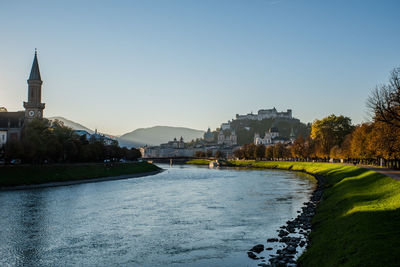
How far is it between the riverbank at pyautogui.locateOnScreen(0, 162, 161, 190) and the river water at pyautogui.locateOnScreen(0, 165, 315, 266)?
8.58 metres

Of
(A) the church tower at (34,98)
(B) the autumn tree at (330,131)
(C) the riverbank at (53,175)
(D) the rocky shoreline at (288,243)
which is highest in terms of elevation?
(A) the church tower at (34,98)

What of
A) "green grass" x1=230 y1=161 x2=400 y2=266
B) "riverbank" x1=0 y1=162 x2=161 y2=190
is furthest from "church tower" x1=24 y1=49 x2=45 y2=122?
"green grass" x1=230 y1=161 x2=400 y2=266

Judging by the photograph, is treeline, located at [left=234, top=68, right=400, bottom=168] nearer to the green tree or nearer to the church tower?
the green tree

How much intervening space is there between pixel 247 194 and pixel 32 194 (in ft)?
84.3

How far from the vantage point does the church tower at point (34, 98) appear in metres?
99.9

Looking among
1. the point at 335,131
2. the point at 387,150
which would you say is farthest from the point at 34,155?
the point at 335,131

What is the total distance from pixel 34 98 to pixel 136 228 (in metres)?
84.6

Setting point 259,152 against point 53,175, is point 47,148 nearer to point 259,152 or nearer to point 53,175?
point 53,175

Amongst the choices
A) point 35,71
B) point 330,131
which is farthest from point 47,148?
point 330,131

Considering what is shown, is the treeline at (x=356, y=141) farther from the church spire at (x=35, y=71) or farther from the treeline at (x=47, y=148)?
the church spire at (x=35, y=71)

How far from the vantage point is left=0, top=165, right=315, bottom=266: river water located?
19.8 metres

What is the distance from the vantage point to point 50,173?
61406mm

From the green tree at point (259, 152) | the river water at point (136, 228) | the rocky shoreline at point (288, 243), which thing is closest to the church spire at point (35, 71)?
the river water at point (136, 228)

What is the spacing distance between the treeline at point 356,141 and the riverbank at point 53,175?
44698 millimetres
